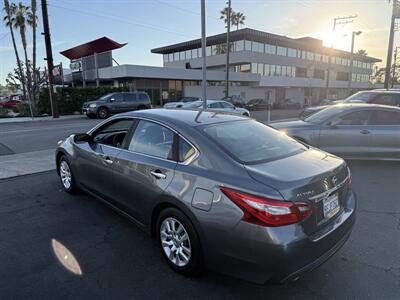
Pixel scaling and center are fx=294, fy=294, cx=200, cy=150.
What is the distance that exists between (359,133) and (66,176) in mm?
6183

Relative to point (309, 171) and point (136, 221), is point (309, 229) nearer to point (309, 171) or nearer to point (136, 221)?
point (309, 171)

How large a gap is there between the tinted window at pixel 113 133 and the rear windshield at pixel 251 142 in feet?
4.48

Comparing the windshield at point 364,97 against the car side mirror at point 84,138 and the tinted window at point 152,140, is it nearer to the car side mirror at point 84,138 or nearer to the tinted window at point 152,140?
the tinted window at point 152,140

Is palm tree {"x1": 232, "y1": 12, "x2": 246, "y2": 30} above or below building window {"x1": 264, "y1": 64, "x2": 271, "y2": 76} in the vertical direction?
above

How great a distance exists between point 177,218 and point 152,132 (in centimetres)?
109

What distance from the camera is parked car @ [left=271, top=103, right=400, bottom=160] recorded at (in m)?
6.68

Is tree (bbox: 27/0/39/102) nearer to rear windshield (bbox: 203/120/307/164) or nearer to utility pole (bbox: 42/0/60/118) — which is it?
utility pole (bbox: 42/0/60/118)

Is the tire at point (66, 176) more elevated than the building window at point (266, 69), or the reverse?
the building window at point (266, 69)

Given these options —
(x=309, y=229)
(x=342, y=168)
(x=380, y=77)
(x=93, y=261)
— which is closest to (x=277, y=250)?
(x=309, y=229)

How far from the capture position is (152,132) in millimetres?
3375

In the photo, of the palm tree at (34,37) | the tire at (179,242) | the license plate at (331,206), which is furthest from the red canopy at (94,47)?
the license plate at (331,206)

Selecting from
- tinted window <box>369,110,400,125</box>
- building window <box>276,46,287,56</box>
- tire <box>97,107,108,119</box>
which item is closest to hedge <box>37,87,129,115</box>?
Result: tire <box>97,107,108,119</box>

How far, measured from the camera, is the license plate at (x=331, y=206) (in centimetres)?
255

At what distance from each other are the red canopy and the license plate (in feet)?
102
